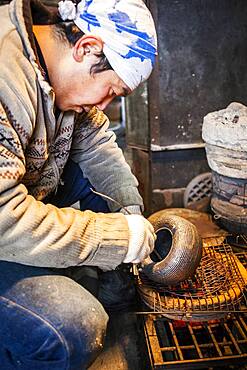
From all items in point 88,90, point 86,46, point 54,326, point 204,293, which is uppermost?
point 86,46

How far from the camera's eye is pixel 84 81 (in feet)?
4.96

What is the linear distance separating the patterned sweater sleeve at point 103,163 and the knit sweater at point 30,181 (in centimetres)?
36

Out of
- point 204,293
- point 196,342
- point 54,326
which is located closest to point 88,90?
point 54,326

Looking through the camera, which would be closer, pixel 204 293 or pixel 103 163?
pixel 204 293

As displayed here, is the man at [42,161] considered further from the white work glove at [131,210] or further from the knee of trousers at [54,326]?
the white work glove at [131,210]

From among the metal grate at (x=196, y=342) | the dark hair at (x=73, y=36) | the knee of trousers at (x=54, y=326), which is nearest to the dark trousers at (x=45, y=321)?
the knee of trousers at (x=54, y=326)

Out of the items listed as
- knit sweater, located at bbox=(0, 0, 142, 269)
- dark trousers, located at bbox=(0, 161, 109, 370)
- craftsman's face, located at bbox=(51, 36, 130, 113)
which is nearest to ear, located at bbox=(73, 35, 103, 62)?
craftsman's face, located at bbox=(51, 36, 130, 113)

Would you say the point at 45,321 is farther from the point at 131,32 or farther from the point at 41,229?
the point at 131,32

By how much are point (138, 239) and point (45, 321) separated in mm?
402

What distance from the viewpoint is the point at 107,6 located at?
143 centimetres

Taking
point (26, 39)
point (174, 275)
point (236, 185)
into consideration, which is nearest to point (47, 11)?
point (26, 39)

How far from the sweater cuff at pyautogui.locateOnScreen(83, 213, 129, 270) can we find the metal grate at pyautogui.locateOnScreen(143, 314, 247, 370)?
380 millimetres

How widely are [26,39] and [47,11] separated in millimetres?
197

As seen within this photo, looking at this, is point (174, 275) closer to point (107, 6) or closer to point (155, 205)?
point (107, 6)
